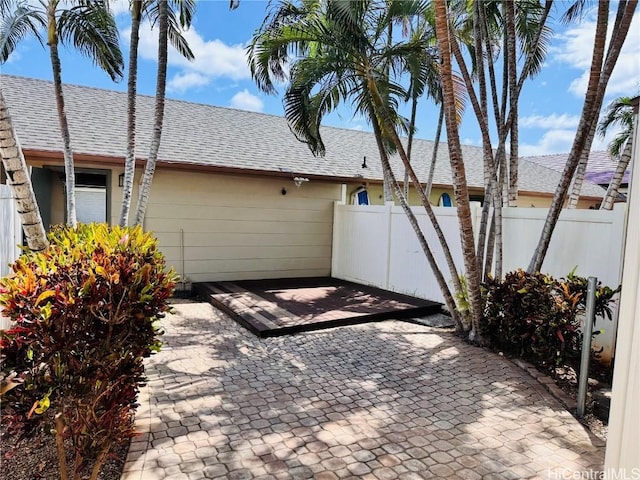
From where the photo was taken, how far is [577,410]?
13.2ft

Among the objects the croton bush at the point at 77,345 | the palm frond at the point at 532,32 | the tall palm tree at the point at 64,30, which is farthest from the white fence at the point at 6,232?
the palm frond at the point at 532,32

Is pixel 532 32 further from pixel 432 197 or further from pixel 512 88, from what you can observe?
pixel 432 197

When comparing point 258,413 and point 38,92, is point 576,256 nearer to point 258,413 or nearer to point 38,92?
point 258,413

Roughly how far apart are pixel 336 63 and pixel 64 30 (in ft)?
14.1

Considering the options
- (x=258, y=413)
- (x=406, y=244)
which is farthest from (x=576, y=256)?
(x=258, y=413)

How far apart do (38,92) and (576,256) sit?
496 inches

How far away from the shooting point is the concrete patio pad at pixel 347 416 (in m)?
3.08

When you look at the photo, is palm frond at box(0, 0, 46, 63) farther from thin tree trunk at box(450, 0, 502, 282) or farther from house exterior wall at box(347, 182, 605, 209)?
house exterior wall at box(347, 182, 605, 209)

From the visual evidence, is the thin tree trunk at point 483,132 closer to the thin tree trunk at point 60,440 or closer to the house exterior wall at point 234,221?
the thin tree trunk at point 60,440

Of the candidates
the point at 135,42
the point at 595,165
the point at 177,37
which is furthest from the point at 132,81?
the point at 595,165

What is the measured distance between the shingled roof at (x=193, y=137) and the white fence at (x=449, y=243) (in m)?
1.90

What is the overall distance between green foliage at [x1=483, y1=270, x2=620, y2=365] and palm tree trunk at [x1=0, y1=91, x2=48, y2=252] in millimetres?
5364

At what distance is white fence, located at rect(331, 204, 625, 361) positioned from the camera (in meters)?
5.44

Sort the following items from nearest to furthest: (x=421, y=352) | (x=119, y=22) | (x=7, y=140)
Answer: (x=7, y=140) < (x=421, y=352) < (x=119, y=22)
